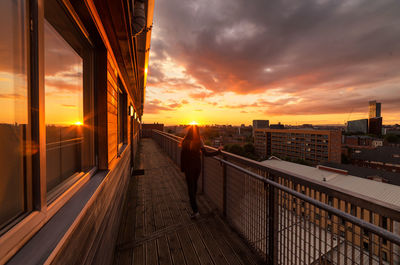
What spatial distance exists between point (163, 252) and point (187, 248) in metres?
0.36

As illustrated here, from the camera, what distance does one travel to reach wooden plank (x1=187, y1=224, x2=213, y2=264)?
6.93 feet

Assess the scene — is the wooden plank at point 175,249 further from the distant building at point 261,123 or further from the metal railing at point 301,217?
the distant building at point 261,123

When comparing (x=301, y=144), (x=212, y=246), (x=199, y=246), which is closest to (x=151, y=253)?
(x=199, y=246)

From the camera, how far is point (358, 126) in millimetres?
120000

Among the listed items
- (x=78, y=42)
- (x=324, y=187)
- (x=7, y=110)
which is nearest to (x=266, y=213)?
(x=324, y=187)

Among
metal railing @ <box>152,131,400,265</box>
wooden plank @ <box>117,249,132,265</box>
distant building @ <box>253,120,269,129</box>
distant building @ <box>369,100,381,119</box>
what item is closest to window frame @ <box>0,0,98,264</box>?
wooden plank @ <box>117,249,132,265</box>

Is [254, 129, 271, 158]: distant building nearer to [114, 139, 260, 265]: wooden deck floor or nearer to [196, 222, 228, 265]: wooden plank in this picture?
[114, 139, 260, 265]: wooden deck floor

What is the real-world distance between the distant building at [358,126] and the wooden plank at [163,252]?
16519cm

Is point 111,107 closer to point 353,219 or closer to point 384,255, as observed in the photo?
point 353,219

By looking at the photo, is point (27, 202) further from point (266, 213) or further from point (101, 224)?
point (266, 213)

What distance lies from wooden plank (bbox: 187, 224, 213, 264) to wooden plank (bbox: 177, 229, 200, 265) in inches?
2.3

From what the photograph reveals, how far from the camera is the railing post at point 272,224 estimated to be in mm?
1856

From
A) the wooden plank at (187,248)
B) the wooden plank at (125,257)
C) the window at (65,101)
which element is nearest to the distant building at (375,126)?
the wooden plank at (187,248)

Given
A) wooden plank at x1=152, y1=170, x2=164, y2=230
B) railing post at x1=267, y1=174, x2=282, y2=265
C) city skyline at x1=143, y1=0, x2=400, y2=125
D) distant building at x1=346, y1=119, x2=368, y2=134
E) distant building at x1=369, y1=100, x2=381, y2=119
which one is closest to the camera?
railing post at x1=267, y1=174, x2=282, y2=265
